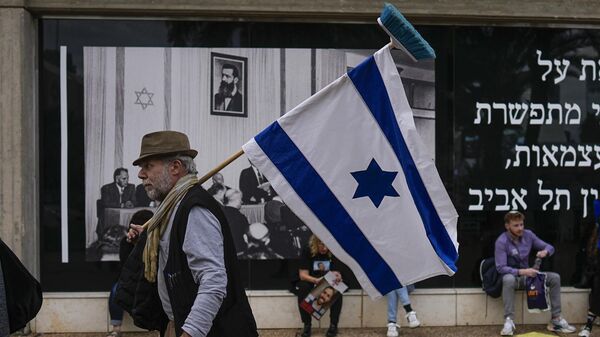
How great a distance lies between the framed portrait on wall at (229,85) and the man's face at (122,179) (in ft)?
4.18

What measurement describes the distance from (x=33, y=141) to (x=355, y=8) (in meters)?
4.10

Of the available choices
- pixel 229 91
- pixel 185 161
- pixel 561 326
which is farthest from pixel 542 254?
pixel 185 161

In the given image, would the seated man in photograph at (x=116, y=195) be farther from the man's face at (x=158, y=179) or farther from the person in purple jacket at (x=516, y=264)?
the man's face at (x=158, y=179)

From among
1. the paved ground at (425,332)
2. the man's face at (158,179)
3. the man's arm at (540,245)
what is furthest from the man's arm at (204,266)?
the man's arm at (540,245)

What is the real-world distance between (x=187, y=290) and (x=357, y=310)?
202 inches

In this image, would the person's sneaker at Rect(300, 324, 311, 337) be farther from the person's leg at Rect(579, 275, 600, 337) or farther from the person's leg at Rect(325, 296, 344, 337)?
the person's leg at Rect(579, 275, 600, 337)

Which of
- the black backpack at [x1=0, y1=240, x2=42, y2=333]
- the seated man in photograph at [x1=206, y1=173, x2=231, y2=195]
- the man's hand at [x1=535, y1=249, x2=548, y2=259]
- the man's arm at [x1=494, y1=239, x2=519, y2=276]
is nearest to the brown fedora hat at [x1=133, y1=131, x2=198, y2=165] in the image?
the black backpack at [x1=0, y1=240, x2=42, y2=333]

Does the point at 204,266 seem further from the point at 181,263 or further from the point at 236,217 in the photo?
the point at 236,217

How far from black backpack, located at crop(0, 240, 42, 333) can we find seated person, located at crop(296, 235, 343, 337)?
4366mm

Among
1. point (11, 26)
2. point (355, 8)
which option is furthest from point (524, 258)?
point (11, 26)

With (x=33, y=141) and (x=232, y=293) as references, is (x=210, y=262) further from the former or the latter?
(x=33, y=141)

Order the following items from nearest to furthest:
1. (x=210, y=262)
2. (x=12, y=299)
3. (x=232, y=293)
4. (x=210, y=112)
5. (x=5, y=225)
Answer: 1. (x=210, y=262)
2. (x=232, y=293)
3. (x=12, y=299)
4. (x=5, y=225)
5. (x=210, y=112)

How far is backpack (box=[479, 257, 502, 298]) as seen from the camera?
7.82m

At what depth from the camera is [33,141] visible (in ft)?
25.3
